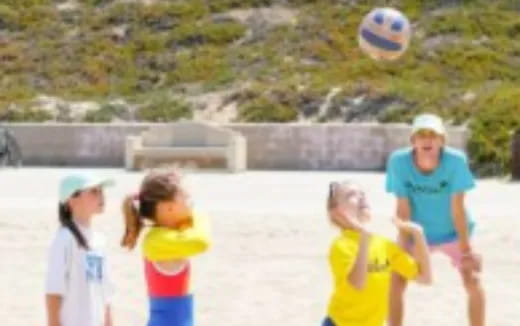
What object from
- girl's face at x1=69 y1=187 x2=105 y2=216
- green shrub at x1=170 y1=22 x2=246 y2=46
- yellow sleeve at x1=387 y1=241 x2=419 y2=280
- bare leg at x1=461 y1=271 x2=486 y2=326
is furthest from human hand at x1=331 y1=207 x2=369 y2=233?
green shrub at x1=170 y1=22 x2=246 y2=46

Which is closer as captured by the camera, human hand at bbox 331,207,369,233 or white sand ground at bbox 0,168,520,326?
human hand at bbox 331,207,369,233

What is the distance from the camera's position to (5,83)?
35.2m

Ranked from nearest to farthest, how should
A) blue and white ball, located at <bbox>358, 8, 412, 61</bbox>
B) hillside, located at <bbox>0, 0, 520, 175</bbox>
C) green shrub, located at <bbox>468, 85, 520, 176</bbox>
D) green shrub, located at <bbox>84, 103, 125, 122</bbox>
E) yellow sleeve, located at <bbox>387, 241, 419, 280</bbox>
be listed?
1. yellow sleeve, located at <bbox>387, 241, 419, 280</bbox>
2. blue and white ball, located at <bbox>358, 8, 412, 61</bbox>
3. green shrub, located at <bbox>468, 85, 520, 176</bbox>
4. hillside, located at <bbox>0, 0, 520, 175</bbox>
5. green shrub, located at <bbox>84, 103, 125, 122</bbox>

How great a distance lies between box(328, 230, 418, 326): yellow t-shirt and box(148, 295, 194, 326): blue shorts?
1.96 feet

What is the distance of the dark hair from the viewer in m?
5.12

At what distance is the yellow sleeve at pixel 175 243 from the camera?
5134 millimetres

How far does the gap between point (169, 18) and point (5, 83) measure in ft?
18.9

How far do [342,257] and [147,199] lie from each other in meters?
0.81

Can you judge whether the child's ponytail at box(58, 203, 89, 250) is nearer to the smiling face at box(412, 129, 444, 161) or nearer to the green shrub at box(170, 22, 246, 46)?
the smiling face at box(412, 129, 444, 161)

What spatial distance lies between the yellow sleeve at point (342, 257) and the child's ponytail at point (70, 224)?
0.98m

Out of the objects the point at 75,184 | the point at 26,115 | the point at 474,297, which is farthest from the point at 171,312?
the point at 26,115

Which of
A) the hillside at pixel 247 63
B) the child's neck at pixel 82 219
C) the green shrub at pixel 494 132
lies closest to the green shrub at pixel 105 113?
the hillside at pixel 247 63

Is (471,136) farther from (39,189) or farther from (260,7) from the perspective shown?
(260,7)

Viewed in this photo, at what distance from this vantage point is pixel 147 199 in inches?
203
